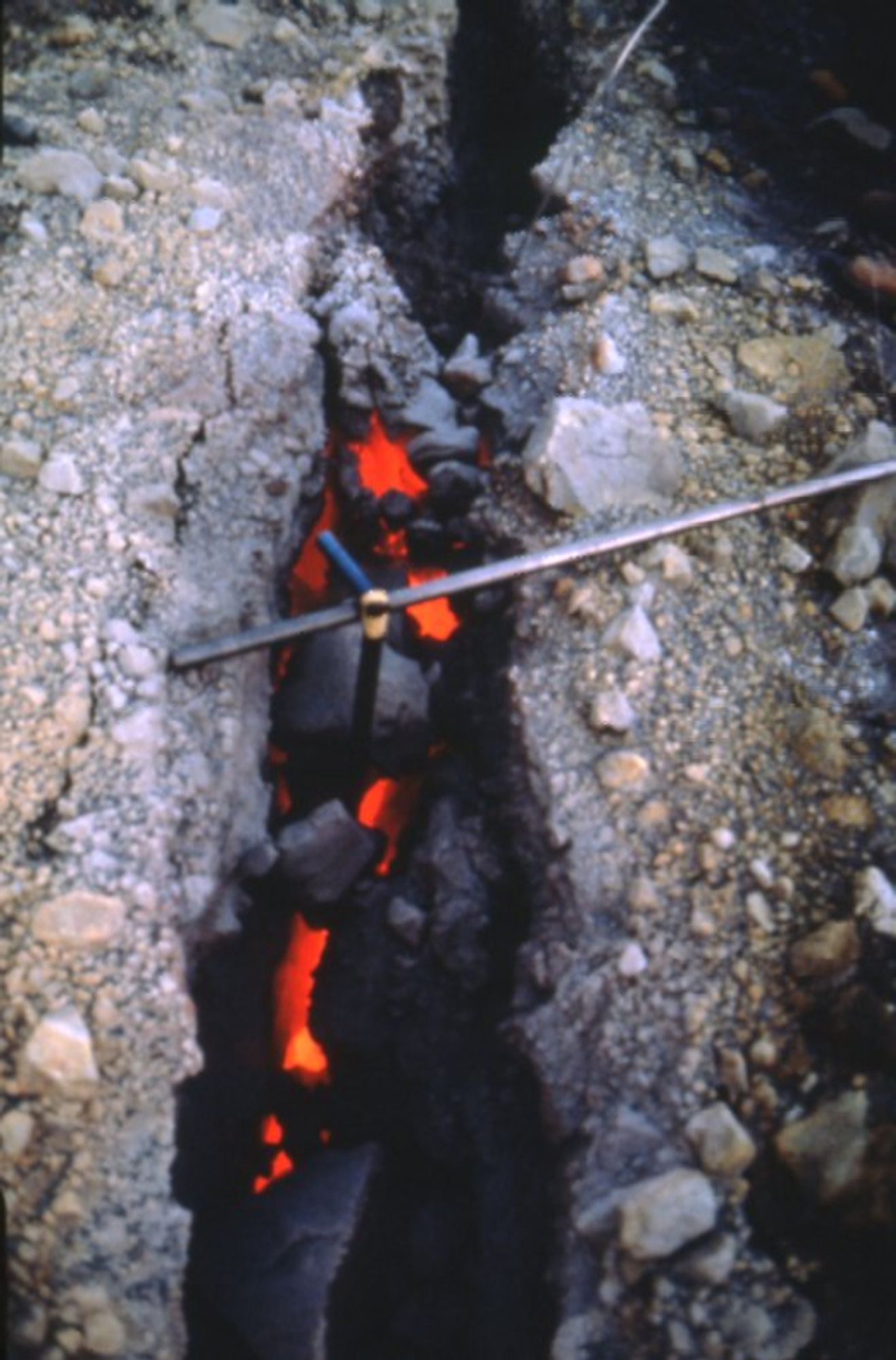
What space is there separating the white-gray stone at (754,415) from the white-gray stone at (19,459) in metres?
1.39

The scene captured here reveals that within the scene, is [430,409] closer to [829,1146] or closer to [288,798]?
[288,798]

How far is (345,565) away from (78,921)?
28.3 inches

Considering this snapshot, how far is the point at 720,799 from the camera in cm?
162

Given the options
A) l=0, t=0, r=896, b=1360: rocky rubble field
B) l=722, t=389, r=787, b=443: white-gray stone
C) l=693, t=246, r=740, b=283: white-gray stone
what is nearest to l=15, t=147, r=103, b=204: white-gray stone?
l=0, t=0, r=896, b=1360: rocky rubble field

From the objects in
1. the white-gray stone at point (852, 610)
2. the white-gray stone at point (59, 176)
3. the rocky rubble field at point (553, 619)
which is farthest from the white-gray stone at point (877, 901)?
the white-gray stone at point (59, 176)

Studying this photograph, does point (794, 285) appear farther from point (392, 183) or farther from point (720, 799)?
point (720, 799)

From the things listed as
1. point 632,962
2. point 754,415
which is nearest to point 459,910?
point 632,962

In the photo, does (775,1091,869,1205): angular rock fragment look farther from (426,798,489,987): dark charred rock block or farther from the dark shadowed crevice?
the dark shadowed crevice

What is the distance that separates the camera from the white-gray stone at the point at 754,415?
1.95m

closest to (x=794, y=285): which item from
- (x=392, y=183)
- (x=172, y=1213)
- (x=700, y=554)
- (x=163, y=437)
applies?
(x=700, y=554)

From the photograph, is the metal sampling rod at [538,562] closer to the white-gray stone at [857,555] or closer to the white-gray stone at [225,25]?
the white-gray stone at [857,555]

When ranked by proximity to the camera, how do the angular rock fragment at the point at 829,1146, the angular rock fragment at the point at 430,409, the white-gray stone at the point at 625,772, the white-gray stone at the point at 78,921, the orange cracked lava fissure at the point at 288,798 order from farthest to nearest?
the angular rock fragment at the point at 430,409 → the orange cracked lava fissure at the point at 288,798 → the white-gray stone at the point at 625,772 → the white-gray stone at the point at 78,921 → the angular rock fragment at the point at 829,1146

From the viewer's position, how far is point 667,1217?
1284mm

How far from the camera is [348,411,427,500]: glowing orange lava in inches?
89.5
